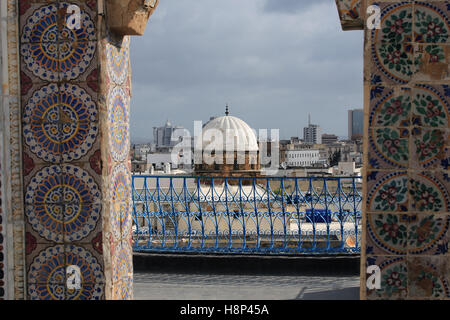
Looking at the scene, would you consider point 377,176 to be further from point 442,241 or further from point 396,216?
point 442,241

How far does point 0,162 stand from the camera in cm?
314

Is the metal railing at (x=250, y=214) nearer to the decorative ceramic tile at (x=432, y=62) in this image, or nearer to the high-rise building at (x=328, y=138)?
the decorative ceramic tile at (x=432, y=62)

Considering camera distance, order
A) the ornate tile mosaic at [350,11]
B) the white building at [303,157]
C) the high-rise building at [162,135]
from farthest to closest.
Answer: the high-rise building at [162,135], the white building at [303,157], the ornate tile mosaic at [350,11]

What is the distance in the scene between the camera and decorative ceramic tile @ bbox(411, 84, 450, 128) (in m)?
2.93

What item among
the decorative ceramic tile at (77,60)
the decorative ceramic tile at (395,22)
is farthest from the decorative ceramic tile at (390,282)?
the decorative ceramic tile at (77,60)

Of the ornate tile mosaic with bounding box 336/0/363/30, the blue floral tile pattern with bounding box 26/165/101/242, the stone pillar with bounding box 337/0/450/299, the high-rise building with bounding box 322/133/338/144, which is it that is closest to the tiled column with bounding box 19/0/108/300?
the blue floral tile pattern with bounding box 26/165/101/242

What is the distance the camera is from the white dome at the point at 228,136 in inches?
663

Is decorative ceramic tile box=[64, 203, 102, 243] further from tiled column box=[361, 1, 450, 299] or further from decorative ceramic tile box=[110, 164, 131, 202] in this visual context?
tiled column box=[361, 1, 450, 299]

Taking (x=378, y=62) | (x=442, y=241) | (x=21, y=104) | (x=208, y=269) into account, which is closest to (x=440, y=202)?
(x=442, y=241)

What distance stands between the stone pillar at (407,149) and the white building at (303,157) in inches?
2378

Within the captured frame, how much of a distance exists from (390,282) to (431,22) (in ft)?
4.69

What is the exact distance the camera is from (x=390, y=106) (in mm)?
2951

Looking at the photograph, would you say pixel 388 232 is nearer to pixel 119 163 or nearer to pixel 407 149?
pixel 407 149

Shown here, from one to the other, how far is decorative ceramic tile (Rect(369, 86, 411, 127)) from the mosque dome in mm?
13580
